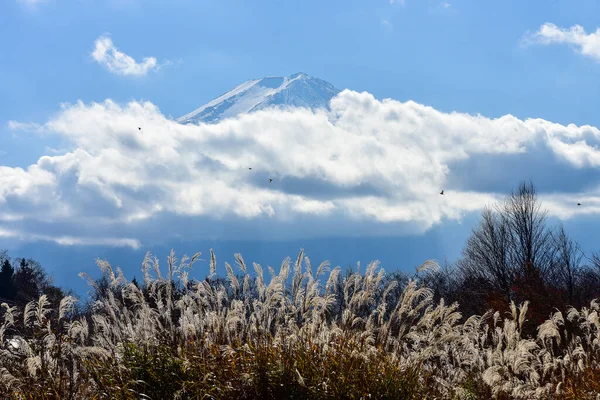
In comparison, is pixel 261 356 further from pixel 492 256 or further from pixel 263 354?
pixel 492 256

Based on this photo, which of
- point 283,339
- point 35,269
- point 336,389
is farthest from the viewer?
point 35,269

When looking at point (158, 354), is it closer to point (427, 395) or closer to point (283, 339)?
point (283, 339)

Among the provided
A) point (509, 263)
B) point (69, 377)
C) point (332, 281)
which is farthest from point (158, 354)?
point (509, 263)

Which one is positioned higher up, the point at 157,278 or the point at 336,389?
the point at 157,278

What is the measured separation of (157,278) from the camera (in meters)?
8.40

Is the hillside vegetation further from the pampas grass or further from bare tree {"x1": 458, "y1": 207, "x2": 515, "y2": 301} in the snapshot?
bare tree {"x1": 458, "y1": 207, "x2": 515, "y2": 301}

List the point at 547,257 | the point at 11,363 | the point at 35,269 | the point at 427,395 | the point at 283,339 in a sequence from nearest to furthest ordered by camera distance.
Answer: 1. the point at 427,395
2. the point at 283,339
3. the point at 11,363
4. the point at 547,257
5. the point at 35,269

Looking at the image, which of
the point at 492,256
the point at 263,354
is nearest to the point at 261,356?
the point at 263,354

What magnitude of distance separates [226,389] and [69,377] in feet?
6.26

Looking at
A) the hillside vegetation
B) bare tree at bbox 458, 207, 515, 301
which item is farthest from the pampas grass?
bare tree at bbox 458, 207, 515, 301

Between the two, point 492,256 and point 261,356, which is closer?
point 261,356

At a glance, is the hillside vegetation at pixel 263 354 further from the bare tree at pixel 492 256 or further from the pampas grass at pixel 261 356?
the bare tree at pixel 492 256

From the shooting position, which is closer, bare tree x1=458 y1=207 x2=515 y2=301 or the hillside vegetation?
the hillside vegetation

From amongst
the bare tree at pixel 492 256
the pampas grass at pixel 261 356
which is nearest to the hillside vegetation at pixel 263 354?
the pampas grass at pixel 261 356
